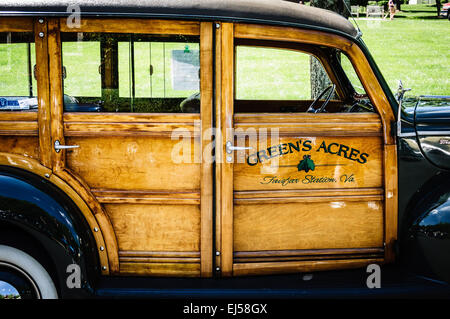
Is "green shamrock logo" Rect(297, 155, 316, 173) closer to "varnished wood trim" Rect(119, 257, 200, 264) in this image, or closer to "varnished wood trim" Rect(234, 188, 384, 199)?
"varnished wood trim" Rect(234, 188, 384, 199)

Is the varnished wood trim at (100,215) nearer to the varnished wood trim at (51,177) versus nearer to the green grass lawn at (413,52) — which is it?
the varnished wood trim at (51,177)

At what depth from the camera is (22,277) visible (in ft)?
8.35

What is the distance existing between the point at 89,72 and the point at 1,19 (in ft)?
1.72

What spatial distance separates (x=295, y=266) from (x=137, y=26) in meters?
1.59

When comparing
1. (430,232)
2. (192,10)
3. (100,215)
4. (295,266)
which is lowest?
(295,266)

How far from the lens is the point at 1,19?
8.25 ft

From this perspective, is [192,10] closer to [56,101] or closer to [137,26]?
[137,26]

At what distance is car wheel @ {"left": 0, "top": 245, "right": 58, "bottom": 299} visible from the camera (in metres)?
2.52

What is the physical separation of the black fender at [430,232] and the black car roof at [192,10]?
1.04 metres

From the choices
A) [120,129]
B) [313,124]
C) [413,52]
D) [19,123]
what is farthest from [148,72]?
[413,52]

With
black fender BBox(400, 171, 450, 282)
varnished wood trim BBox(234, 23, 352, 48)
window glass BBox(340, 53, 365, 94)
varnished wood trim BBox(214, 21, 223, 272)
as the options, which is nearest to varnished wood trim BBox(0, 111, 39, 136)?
varnished wood trim BBox(214, 21, 223, 272)

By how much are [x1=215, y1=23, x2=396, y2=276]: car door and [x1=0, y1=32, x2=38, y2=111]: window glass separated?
103cm

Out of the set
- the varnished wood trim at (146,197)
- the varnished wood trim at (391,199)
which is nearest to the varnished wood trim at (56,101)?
the varnished wood trim at (146,197)
